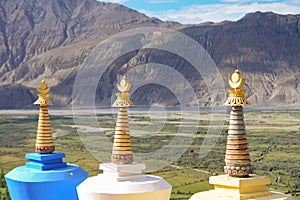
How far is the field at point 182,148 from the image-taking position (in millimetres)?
36062

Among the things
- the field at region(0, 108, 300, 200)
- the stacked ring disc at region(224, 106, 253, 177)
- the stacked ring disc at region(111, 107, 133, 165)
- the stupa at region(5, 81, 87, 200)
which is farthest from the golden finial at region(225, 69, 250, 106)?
the field at region(0, 108, 300, 200)

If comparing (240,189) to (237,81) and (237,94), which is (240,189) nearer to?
(237,94)

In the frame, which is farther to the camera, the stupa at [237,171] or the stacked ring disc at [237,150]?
the stacked ring disc at [237,150]

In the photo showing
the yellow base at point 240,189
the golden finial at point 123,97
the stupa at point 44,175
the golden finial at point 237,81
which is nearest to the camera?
the yellow base at point 240,189

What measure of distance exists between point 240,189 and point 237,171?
14.0 inches

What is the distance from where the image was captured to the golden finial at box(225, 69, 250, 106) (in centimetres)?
990

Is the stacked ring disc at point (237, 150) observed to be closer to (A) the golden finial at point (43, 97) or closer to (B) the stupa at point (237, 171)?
(B) the stupa at point (237, 171)

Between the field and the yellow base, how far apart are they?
15.2m

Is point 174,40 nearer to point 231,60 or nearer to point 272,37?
point 231,60

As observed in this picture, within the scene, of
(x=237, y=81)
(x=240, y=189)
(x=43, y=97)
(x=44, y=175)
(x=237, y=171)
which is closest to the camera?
(x=240, y=189)

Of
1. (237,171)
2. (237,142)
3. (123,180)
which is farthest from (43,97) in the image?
(237,171)

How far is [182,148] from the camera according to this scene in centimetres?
3719

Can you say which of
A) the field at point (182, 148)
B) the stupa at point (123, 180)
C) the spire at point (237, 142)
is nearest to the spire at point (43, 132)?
the stupa at point (123, 180)

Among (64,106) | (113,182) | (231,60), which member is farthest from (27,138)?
(231,60)
